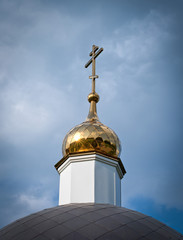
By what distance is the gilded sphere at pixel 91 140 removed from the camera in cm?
1109

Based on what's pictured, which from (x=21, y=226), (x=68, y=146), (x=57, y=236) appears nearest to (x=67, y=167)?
(x=68, y=146)

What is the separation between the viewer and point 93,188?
10.3 m

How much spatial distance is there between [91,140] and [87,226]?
4104mm

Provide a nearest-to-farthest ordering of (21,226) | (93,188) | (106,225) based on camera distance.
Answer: (106,225)
(21,226)
(93,188)

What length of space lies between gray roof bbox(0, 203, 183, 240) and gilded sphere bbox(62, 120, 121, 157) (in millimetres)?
2749

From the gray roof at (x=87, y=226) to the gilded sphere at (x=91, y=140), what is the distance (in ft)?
9.02

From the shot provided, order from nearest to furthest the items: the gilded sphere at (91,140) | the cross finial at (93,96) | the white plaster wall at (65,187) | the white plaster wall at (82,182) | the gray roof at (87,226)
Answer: the gray roof at (87,226) → the white plaster wall at (82,182) → the white plaster wall at (65,187) → the gilded sphere at (91,140) → the cross finial at (93,96)

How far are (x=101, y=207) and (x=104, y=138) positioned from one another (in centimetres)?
312

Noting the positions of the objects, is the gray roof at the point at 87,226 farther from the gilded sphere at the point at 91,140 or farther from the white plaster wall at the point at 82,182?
the gilded sphere at the point at 91,140

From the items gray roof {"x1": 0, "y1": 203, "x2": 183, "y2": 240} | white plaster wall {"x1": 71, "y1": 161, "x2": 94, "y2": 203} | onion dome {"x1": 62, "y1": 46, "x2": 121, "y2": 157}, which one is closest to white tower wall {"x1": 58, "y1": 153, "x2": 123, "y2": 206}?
white plaster wall {"x1": 71, "y1": 161, "x2": 94, "y2": 203}

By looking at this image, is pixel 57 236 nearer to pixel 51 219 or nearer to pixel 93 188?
pixel 51 219

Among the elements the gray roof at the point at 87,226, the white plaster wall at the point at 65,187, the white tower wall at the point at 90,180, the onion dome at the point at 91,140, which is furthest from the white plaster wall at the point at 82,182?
the gray roof at the point at 87,226

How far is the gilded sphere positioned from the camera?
36.4ft

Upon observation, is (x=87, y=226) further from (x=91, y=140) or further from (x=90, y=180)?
(x=91, y=140)
